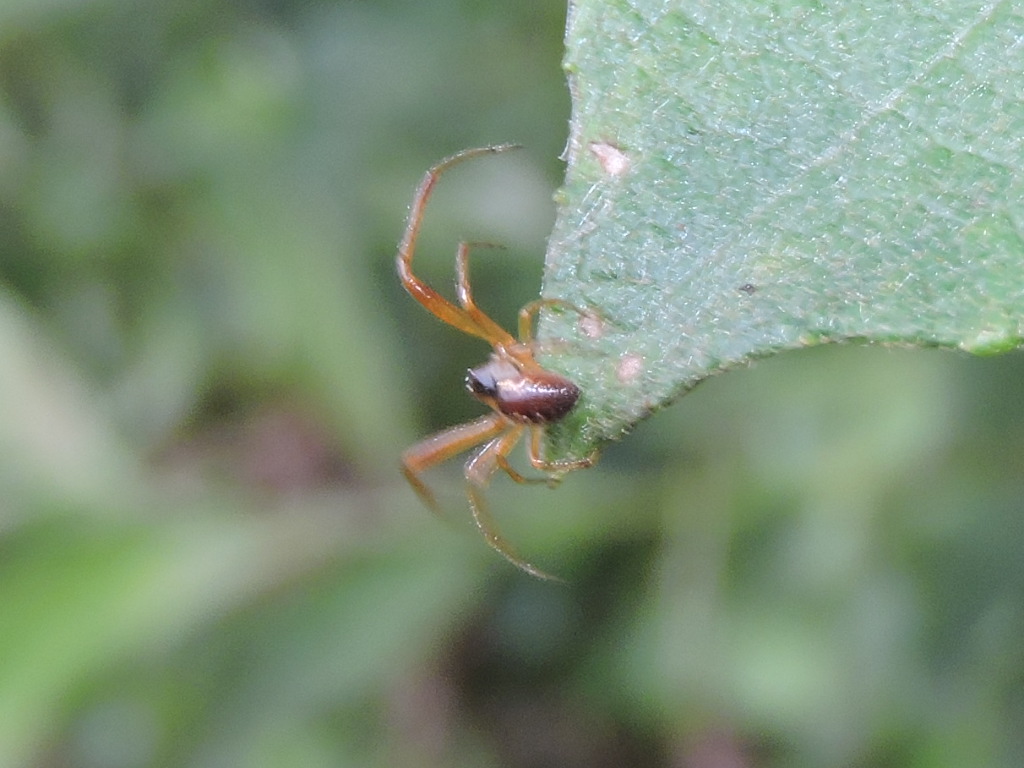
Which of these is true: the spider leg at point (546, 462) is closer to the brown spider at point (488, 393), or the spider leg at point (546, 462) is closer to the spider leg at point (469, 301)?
the brown spider at point (488, 393)

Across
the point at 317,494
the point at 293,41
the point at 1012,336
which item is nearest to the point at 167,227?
the point at 293,41

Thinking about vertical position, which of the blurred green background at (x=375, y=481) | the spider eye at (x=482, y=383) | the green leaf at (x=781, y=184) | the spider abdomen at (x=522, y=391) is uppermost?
the green leaf at (x=781, y=184)

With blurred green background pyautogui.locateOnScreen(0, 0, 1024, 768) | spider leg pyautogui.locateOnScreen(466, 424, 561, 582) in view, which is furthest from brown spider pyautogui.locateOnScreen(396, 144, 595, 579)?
blurred green background pyautogui.locateOnScreen(0, 0, 1024, 768)

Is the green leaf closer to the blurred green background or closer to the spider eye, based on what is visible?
the spider eye

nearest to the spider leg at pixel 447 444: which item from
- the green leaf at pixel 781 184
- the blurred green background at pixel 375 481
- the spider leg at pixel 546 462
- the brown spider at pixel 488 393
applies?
the brown spider at pixel 488 393

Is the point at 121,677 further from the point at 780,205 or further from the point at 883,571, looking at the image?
the point at 780,205

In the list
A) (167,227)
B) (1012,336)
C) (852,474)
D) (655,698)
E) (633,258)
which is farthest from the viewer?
(167,227)

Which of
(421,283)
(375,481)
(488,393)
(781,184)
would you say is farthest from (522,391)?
(375,481)
